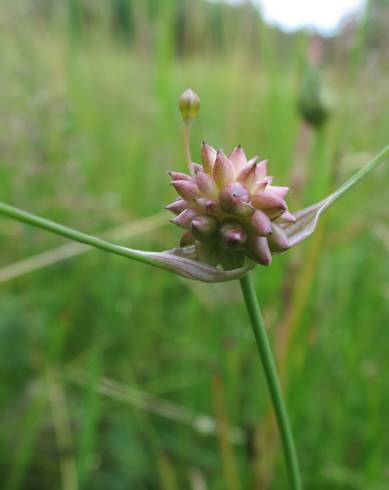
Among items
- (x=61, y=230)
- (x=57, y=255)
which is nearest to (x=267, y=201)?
(x=61, y=230)

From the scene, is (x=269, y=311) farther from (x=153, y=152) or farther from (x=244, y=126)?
(x=244, y=126)

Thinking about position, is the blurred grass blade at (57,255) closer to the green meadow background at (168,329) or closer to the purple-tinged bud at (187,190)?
the green meadow background at (168,329)

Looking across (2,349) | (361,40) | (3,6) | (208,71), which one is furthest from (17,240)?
(208,71)

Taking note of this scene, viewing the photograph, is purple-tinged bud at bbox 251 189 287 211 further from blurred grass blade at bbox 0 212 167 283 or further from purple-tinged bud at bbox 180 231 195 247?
blurred grass blade at bbox 0 212 167 283

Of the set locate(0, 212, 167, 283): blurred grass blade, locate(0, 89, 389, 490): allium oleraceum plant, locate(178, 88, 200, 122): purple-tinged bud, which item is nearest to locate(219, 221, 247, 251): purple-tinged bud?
locate(0, 89, 389, 490): allium oleraceum plant

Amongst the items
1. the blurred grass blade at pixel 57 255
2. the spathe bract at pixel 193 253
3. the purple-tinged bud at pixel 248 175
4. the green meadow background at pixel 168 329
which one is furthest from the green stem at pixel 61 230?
the blurred grass blade at pixel 57 255
